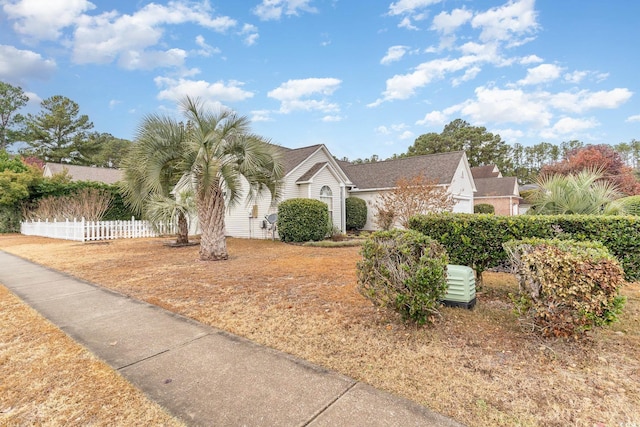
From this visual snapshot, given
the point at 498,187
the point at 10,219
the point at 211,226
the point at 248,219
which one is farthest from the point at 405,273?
the point at 498,187

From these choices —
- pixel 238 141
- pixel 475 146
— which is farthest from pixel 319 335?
pixel 475 146

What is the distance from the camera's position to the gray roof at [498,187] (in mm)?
29750

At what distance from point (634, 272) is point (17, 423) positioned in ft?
23.0

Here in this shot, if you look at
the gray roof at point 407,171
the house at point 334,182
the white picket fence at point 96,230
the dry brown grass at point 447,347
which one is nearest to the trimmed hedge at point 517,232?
the dry brown grass at point 447,347

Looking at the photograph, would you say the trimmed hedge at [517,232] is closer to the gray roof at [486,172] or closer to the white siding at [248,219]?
the white siding at [248,219]

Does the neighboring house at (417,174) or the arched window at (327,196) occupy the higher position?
the neighboring house at (417,174)

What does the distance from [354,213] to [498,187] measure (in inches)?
824

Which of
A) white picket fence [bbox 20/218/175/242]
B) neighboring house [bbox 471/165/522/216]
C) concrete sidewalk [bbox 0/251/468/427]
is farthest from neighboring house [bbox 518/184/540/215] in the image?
A: white picket fence [bbox 20/218/175/242]

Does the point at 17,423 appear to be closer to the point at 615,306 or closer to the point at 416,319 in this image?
the point at 416,319

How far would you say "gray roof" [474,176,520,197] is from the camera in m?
29.8

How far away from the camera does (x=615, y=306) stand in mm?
2848

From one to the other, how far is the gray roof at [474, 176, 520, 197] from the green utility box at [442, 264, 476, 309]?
3018cm

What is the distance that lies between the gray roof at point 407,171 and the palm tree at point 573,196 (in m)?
11.4

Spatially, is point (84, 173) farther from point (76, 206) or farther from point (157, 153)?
point (157, 153)
